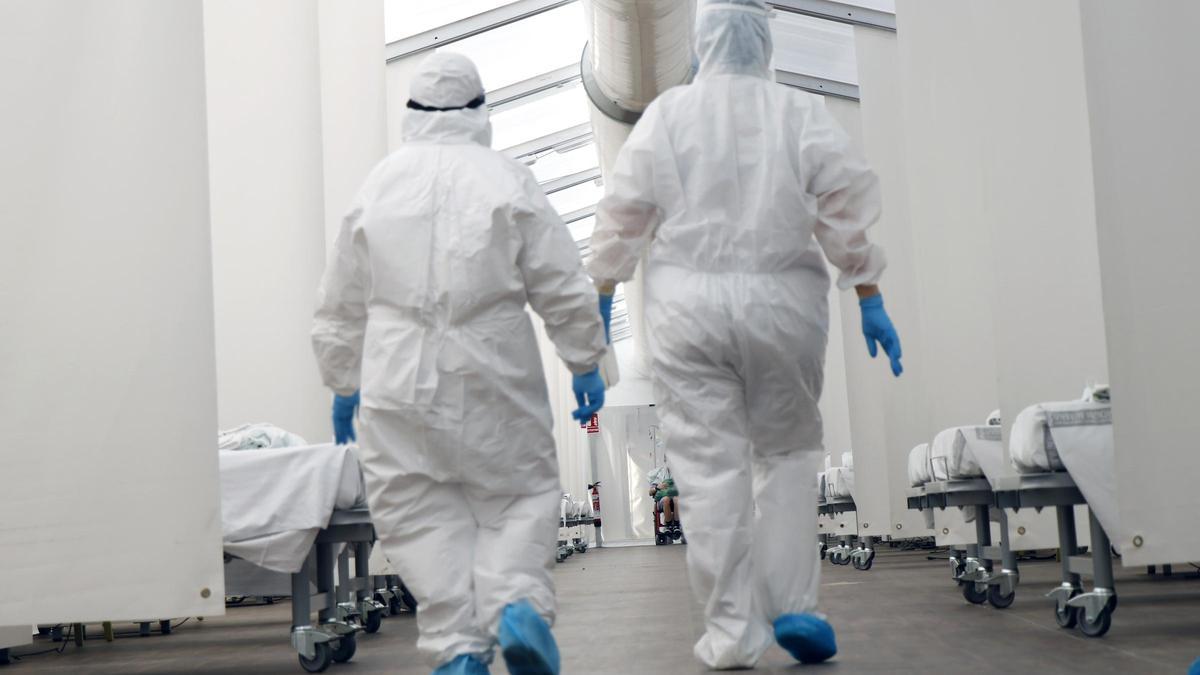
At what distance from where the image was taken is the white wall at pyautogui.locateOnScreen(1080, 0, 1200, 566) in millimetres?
3539

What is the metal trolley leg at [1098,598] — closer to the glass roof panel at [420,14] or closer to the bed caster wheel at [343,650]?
the bed caster wheel at [343,650]

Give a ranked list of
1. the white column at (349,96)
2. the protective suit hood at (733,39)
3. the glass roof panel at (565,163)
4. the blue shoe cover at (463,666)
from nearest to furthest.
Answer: the blue shoe cover at (463,666) < the protective suit hood at (733,39) < the white column at (349,96) < the glass roof panel at (565,163)

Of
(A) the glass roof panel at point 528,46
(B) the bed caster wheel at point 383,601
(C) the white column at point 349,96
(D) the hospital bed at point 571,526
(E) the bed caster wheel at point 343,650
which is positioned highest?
(A) the glass roof panel at point 528,46

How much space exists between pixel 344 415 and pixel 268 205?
3.52 meters

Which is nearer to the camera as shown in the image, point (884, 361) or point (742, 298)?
point (742, 298)

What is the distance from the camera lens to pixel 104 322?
368 cm

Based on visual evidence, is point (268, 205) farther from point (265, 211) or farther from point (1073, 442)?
point (1073, 442)

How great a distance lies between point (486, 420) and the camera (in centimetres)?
321

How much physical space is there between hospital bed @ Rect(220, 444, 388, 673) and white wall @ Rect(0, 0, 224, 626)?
1.80 feet

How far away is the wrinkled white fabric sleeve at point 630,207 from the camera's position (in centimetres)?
387

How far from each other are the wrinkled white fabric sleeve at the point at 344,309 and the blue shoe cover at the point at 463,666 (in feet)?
2.79

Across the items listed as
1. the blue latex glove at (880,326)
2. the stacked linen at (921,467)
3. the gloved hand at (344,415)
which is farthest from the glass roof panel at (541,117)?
the gloved hand at (344,415)

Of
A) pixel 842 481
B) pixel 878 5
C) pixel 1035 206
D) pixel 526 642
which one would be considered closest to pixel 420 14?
Result: pixel 878 5

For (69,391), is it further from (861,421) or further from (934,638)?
(861,421)
